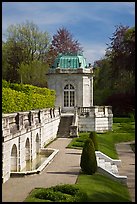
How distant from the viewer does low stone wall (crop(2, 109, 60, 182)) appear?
14.5m

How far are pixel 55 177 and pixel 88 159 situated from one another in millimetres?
1586

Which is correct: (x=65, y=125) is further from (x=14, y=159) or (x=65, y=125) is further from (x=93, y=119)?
(x=14, y=159)

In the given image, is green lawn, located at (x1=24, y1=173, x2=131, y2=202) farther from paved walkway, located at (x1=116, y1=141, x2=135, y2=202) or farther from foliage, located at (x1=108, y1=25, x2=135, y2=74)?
foliage, located at (x1=108, y1=25, x2=135, y2=74)

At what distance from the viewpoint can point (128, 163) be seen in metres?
23.0

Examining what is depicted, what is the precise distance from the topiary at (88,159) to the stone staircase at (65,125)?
54.8 feet

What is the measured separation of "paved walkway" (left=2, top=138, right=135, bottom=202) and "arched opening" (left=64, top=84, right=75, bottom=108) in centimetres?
1807

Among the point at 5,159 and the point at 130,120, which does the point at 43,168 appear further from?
the point at 130,120

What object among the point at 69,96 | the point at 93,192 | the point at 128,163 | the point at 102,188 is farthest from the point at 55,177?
the point at 69,96

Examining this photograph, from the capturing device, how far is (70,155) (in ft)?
70.6

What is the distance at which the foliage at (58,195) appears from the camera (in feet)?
34.1

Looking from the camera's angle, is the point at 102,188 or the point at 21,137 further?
the point at 21,137

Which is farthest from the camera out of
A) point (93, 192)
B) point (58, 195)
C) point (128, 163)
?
point (128, 163)

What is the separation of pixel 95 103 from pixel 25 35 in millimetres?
12850

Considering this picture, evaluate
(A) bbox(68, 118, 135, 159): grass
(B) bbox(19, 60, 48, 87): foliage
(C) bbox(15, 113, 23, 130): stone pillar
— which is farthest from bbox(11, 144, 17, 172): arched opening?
(B) bbox(19, 60, 48, 87): foliage
